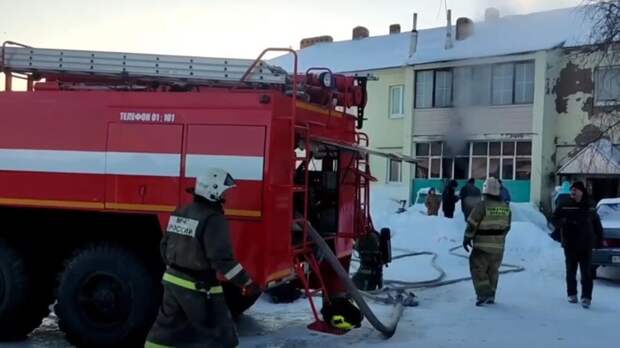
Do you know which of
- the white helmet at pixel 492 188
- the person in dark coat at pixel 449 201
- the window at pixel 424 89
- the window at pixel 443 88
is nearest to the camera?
the white helmet at pixel 492 188

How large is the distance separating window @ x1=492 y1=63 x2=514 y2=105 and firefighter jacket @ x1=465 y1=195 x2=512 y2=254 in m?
17.9

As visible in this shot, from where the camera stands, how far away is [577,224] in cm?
945

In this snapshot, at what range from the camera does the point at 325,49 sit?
3616cm

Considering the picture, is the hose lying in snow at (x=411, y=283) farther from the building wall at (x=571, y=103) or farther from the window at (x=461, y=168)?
the window at (x=461, y=168)

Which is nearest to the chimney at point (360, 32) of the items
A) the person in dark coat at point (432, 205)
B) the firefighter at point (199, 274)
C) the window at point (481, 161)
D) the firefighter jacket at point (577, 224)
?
the window at point (481, 161)

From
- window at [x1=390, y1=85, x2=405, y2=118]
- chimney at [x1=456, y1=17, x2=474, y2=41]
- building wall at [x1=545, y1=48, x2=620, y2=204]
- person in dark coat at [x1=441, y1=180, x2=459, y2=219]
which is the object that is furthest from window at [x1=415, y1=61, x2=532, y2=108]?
person in dark coat at [x1=441, y1=180, x2=459, y2=219]

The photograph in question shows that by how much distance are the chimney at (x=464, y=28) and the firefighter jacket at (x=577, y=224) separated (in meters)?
20.8

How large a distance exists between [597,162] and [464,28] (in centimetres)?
906

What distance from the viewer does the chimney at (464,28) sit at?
29498 mm

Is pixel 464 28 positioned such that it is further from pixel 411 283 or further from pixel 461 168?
pixel 411 283

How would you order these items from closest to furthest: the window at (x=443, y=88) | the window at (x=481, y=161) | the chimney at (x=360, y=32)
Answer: the window at (x=481, y=161) → the window at (x=443, y=88) → the chimney at (x=360, y=32)

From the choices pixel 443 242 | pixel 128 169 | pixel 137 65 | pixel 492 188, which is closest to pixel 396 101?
pixel 443 242

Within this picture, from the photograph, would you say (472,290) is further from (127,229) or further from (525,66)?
(525,66)

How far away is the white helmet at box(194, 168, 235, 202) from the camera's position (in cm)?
534
